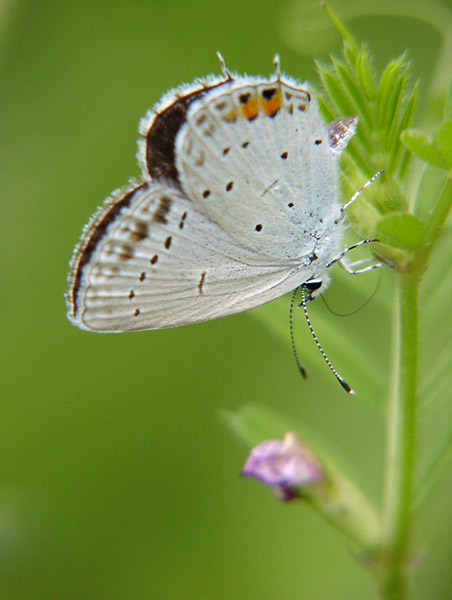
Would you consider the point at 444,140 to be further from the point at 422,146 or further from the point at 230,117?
the point at 230,117

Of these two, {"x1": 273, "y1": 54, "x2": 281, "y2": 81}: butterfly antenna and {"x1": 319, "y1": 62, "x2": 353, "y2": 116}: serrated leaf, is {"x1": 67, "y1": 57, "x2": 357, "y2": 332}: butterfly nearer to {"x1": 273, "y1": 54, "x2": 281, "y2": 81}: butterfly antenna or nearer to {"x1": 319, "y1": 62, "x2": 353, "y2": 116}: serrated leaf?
{"x1": 273, "y1": 54, "x2": 281, "y2": 81}: butterfly antenna

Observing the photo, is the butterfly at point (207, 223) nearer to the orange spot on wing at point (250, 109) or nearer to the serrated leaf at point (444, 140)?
the orange spot on wing at point (250, 109)

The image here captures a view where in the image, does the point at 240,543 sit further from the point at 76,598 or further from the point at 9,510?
the point at 9,510

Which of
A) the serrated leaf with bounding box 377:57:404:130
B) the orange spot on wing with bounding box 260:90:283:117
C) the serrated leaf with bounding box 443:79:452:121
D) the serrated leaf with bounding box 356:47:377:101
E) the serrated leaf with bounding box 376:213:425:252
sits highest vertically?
the orange spot on wing with bounding box 260:90:283:117

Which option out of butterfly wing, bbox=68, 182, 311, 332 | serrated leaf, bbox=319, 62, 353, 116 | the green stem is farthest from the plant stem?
butterfly wing, bbox=68, 182, 311, 332

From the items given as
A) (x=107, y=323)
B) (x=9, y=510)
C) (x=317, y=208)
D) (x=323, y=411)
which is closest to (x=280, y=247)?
(x=317, y=208)

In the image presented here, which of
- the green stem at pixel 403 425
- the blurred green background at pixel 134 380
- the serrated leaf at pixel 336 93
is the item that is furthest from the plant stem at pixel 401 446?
the blurred green background at pixel 134 380

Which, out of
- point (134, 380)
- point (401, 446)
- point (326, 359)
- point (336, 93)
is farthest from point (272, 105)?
point (134, 380)

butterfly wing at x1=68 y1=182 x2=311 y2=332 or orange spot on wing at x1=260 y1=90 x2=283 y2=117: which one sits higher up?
orange spot on wing at x1=260 y1=90 x2=283 y2=117
